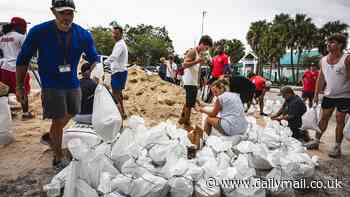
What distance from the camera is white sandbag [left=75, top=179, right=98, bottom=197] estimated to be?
2029 millimetres

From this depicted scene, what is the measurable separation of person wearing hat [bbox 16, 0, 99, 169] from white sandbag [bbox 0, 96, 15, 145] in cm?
83

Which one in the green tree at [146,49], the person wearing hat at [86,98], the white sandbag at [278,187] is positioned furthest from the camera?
the green tree at [146,49]

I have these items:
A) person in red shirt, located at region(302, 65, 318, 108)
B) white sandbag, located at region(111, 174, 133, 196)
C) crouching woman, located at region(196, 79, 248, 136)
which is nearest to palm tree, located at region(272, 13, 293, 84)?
person in red shirt, located at region(302, 65, 318, 108)

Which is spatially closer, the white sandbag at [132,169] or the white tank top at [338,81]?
the white sandbag at [132,169]

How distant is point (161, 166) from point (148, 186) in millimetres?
441

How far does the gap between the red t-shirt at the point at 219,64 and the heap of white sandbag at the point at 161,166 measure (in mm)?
4190

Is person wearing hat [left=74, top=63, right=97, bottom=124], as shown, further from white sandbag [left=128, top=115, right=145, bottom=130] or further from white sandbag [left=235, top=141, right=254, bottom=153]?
white sandbag [left=235, top=141, right=254, bottom=153]

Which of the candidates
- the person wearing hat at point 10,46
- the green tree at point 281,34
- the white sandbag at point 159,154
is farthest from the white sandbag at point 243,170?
the green tree at point 281,34

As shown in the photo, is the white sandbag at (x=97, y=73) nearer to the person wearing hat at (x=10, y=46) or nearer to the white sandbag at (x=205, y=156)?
the white sandbag at (x=205, y=156)

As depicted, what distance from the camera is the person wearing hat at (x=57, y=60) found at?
2512 millimetres

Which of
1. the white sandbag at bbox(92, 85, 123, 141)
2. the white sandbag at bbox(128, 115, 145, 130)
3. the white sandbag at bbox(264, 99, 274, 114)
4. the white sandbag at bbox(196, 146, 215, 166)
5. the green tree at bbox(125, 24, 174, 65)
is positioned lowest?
the white sandbag at bbox(264, 99, 274, 114)

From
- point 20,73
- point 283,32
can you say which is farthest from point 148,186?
point 283,32

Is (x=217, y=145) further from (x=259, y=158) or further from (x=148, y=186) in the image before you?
(x=148, y=186)

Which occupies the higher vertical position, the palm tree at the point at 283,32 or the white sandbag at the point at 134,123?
the palm tree at the point at 283,32
